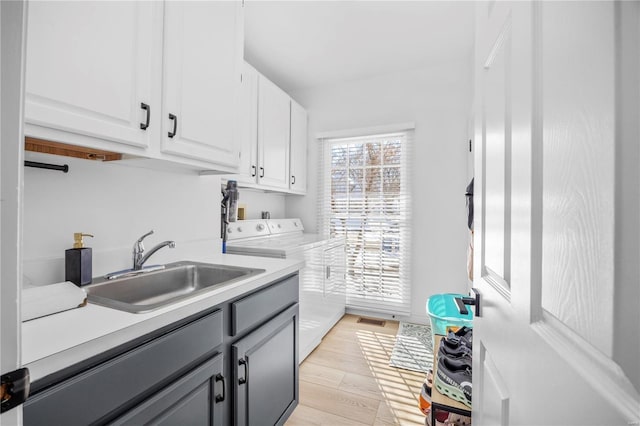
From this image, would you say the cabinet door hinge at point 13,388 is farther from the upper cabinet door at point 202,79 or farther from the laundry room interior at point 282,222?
the upper cabinet door at point 202,79

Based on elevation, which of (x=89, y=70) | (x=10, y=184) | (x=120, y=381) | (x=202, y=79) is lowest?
(x=120, y=381)

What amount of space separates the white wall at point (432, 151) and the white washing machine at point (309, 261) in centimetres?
88

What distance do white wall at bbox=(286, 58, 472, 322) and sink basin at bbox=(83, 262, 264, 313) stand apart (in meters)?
2.21

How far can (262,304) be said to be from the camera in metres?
1.28

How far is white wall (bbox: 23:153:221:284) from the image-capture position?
42.1 inches

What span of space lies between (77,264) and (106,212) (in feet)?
0.95

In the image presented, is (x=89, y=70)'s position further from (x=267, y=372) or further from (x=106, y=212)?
(x=267, y=372)

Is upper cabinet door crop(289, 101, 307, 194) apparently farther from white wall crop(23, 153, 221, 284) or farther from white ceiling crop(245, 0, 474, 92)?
white wall crop(23, 153, 221, 284)

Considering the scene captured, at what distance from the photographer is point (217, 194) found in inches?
76.5

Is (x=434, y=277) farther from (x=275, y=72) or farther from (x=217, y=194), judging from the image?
(x=275, y=72)

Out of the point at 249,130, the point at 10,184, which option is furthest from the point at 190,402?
the point at 249,130

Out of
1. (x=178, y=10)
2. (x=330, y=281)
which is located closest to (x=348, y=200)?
(x=330, y=281)

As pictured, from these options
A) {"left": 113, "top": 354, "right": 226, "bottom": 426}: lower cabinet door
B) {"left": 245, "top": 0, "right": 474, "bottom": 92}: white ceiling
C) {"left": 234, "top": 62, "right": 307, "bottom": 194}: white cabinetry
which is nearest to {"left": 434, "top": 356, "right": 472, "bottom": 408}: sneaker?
{"left": 113, "top": 354, "right": 226, "bottom": 426}: lower cabinet door

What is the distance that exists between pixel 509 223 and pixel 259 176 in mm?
2143
